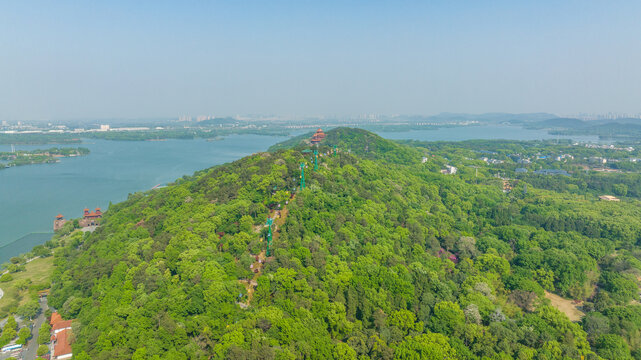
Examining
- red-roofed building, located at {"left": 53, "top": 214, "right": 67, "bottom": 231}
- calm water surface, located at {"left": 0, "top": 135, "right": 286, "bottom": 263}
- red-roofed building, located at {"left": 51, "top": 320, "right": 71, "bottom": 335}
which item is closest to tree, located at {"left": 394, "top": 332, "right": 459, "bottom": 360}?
red-roofed building, located at {"left": 51, "top": 320, "right": 71, "bottom": 335}

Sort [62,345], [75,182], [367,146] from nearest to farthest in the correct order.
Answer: [62,345]
[75,182]
[367,146]

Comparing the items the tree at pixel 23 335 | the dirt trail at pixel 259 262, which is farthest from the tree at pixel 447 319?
the tree at pixel 23 335

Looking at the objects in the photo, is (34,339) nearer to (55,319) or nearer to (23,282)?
(55,319)

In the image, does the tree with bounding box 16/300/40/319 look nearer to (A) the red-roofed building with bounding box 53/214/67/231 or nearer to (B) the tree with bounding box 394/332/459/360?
(A) the red-roofed building with bounding box 53/214/67/231

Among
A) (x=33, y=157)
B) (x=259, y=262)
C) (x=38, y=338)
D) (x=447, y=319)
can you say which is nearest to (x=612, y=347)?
(x=447, y=319)

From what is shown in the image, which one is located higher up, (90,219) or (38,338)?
(90,219)

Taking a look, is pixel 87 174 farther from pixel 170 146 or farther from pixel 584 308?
pixel 584 308
